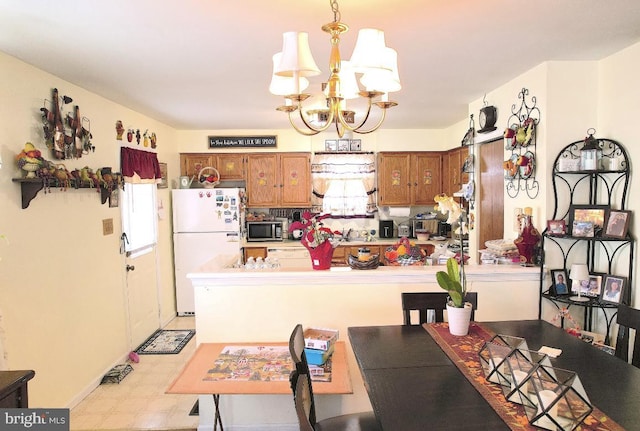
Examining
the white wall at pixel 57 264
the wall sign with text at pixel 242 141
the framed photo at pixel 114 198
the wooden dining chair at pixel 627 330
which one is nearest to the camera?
the wooden dining chair at pixel 627 330

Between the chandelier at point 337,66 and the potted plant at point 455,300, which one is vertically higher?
the chandelier at point 337,66

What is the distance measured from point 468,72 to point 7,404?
127 inches

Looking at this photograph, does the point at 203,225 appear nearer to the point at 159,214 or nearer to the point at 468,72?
the point at 159,214

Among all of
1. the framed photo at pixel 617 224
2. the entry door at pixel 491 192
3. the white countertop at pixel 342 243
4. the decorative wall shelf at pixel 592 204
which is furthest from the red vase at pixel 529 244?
the white countertop at pixel 342 243

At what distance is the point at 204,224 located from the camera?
17.3 feet

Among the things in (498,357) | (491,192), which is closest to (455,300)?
(498,357)

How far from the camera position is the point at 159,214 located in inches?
195

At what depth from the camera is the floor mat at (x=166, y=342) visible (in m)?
4.25

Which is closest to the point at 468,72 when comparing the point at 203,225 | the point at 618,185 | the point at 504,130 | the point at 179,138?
the point at 504,130

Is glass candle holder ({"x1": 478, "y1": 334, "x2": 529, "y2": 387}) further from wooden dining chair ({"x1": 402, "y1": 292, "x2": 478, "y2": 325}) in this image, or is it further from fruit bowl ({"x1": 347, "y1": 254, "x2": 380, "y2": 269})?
fruit bowl ({"x1": 347, "y1": 254, "x2": 380, "y2": 269})

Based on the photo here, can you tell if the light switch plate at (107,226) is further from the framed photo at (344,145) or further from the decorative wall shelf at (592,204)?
the decorative wall shelf at (592,204)

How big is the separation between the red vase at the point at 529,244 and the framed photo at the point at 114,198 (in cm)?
345

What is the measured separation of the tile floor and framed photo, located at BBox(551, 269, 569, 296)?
106 inches

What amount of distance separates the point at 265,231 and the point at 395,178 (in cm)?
196
